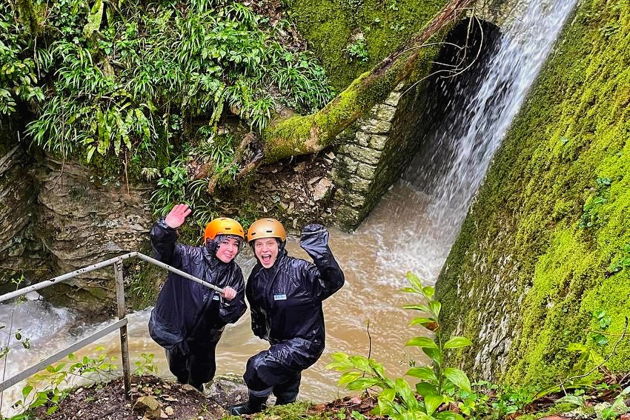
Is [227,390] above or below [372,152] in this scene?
below

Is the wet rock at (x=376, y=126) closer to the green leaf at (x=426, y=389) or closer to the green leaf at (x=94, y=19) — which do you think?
the green leaf at (x=94, y=19)

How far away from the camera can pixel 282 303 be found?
4.04 m

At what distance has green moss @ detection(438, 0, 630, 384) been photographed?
2674 mm

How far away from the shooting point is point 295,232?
23.7ft

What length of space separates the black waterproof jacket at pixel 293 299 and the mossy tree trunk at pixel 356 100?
2678 millimetres

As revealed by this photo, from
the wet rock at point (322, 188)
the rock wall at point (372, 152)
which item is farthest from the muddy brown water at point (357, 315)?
the wet rock at point (322, 188)

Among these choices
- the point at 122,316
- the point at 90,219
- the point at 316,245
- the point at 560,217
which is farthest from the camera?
the point at 90,219

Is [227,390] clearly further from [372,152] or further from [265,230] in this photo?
[372,152]

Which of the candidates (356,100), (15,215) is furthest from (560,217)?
(15,215)

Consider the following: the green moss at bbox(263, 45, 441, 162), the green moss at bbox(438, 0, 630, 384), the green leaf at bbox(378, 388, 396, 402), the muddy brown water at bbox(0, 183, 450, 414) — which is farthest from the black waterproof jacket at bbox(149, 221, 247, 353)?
the green moss at bbox(263, 45, 441, 162)

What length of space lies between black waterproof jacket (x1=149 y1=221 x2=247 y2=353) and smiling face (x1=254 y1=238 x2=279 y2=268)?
320mm

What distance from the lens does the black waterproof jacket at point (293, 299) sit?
4027mm

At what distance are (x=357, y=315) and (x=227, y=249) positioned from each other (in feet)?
8.45

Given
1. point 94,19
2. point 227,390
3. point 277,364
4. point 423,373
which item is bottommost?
point 227,390
